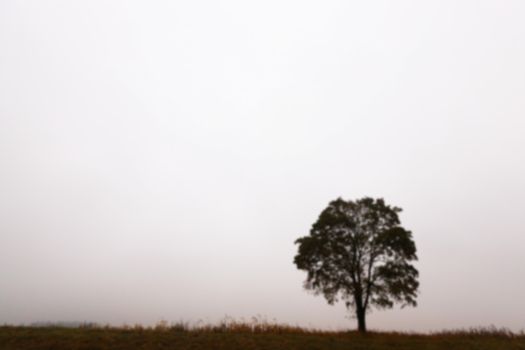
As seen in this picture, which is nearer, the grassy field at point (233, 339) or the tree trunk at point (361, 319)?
the grassy field at point (233, 339)

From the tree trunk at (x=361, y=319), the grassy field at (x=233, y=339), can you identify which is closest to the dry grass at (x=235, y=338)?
the grassy field at (x=233, y=339)

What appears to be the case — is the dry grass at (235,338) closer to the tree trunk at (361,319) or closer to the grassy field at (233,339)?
the grassy field at (233,339)

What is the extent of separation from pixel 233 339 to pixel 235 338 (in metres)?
0.26

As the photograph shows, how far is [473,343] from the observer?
69.6 ft

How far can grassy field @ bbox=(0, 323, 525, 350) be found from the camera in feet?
60.3

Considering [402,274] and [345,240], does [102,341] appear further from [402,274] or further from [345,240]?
[402,274]

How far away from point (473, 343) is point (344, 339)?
7111 millimetres

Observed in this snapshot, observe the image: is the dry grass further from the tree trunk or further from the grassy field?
the tree trunk

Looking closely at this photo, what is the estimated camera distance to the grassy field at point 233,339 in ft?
60.3

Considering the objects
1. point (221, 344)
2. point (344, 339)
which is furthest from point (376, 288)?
point (221, 344)

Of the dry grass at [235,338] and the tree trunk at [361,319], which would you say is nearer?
the dry grass at [235,338]

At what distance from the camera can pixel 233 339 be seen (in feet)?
66.7

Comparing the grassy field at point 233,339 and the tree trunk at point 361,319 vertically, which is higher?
the tree trunk at point 361,319

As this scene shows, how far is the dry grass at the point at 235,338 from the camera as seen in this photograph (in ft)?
60.4
